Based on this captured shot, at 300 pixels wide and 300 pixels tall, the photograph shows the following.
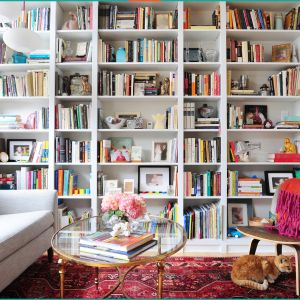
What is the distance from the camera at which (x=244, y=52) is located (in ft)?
10.2

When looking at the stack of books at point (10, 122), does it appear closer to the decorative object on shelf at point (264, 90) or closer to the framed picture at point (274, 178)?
the decorative object on shelf at point (264, 90)

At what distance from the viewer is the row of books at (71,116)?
3104 millimetres

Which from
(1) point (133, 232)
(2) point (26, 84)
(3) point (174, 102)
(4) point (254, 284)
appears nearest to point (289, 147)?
(3) point (174, 102)

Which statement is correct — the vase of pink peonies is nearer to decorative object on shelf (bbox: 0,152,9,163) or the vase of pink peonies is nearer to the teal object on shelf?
decorative object on shelf (bbox: 0,152,9,163)

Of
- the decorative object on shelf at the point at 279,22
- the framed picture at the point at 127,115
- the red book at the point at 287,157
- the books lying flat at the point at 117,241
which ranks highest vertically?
the decorative object on shelf at the point at 279,22

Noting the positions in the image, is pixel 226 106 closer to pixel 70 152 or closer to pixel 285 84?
pixel 285 84

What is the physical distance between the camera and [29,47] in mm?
2420

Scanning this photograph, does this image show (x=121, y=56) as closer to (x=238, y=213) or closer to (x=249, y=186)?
(x=249, y=186)

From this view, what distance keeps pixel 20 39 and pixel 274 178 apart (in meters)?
2.79

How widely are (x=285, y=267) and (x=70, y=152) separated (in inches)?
88.2

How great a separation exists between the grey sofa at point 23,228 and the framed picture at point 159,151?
3.71ft

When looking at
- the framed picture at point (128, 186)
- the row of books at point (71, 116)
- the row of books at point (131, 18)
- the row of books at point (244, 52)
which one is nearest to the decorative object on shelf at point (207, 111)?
the row of books at point (244, 52)

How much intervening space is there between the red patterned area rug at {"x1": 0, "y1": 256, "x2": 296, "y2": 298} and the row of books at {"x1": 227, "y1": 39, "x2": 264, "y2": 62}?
2076 millimetres

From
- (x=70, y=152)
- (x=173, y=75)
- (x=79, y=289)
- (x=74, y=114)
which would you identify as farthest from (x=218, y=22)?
(x=79, y=289)
